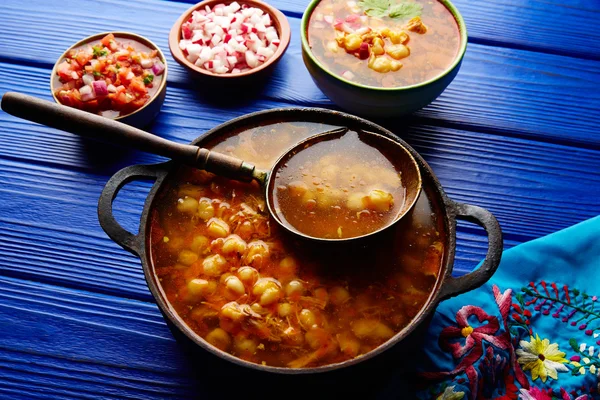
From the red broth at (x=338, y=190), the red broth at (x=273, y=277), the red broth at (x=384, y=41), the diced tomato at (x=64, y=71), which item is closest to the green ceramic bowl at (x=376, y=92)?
the red broth at (x=384, y=41)

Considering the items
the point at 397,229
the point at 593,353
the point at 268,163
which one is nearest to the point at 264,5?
the point at 268,163

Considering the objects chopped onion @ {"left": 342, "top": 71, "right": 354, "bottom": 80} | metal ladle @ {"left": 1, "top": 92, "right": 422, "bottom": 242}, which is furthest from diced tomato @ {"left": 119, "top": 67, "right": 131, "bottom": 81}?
chopped onion @ {"left": 342, "top": 71, "right": 354, "bottom": 80}

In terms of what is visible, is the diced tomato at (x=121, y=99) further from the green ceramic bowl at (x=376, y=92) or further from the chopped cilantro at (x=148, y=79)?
the green ceramic bowl at (x=376, y=92)

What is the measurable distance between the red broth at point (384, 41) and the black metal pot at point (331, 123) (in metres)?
0.32

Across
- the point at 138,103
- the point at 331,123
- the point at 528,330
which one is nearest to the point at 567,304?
the point at 528,330

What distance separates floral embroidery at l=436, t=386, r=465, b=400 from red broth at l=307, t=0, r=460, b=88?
877 mm

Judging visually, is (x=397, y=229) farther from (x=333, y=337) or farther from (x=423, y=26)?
(x=423, y=26)

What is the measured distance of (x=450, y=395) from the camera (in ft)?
4.98

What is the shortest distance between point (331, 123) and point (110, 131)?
0.56 metres

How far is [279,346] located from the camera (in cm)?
140

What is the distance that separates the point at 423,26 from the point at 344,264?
889 mm

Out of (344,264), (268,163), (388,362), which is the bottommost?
(388,362)

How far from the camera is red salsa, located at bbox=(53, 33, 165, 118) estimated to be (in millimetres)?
1902

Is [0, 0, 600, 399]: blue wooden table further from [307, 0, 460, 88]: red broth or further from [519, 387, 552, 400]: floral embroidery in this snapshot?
[519, 387, 552, 400]: floral embroidery
